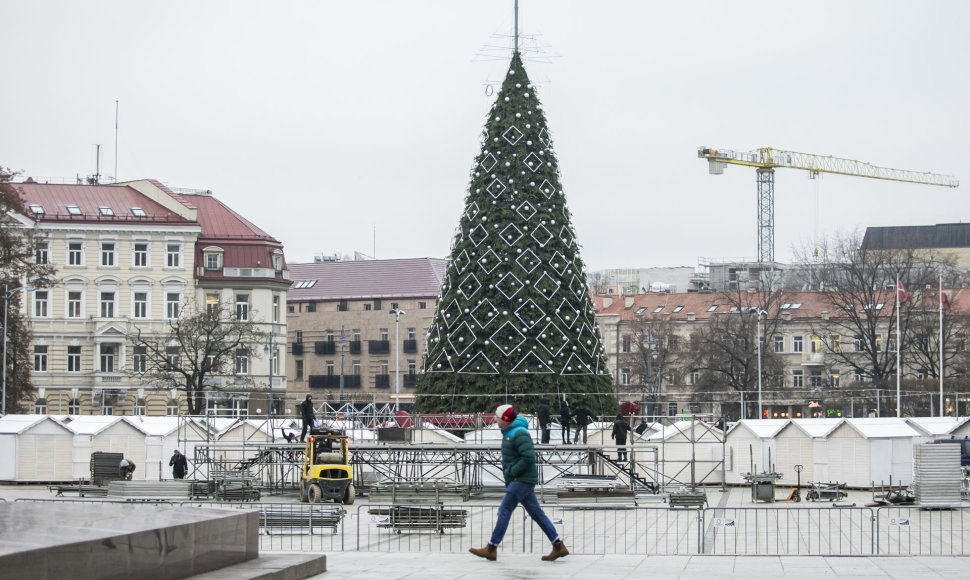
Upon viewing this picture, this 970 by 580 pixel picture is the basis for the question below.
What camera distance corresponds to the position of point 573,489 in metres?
31.1

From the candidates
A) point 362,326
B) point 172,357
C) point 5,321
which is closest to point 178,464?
point 5,321

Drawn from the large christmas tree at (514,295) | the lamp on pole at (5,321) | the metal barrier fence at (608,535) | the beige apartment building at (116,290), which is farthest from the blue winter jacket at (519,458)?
the beige apartment building at (116,290)

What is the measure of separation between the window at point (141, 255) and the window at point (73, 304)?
3601 millimetres

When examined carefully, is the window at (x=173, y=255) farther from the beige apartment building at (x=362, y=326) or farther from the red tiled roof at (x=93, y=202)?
the beige apartment building at (x=362, y=326)

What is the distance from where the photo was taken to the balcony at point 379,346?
327ft

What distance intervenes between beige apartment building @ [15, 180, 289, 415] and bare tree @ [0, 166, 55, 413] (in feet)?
48.6

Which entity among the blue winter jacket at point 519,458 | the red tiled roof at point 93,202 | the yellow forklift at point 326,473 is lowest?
the yellow forklift at point 326,473

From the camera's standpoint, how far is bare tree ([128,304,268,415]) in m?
68.1

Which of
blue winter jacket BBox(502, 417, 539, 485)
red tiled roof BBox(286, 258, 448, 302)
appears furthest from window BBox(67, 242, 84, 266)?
blue winter jacket BBox(502, 417, 539, 485)

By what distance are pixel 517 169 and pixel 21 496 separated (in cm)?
1635

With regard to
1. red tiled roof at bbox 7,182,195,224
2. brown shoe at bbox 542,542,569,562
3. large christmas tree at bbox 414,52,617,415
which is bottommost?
brown shoe at bbox 542,542,569,562

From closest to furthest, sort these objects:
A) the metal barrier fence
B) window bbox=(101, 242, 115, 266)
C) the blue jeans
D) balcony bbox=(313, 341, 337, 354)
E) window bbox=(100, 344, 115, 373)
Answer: the blue jeans < the metal barrier fence < window bbox=(100, 344, 115, 373) < window bbox=(101, 242, 115, 266) < balcony bbox=(313, 341, 337, 354)

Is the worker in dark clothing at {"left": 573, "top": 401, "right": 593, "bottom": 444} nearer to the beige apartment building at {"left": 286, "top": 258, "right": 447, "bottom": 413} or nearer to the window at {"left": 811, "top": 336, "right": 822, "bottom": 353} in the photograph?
the window at {"left": 811, "top": 336, "right": 822, "bottom": 353}

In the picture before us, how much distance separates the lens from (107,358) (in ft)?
256
